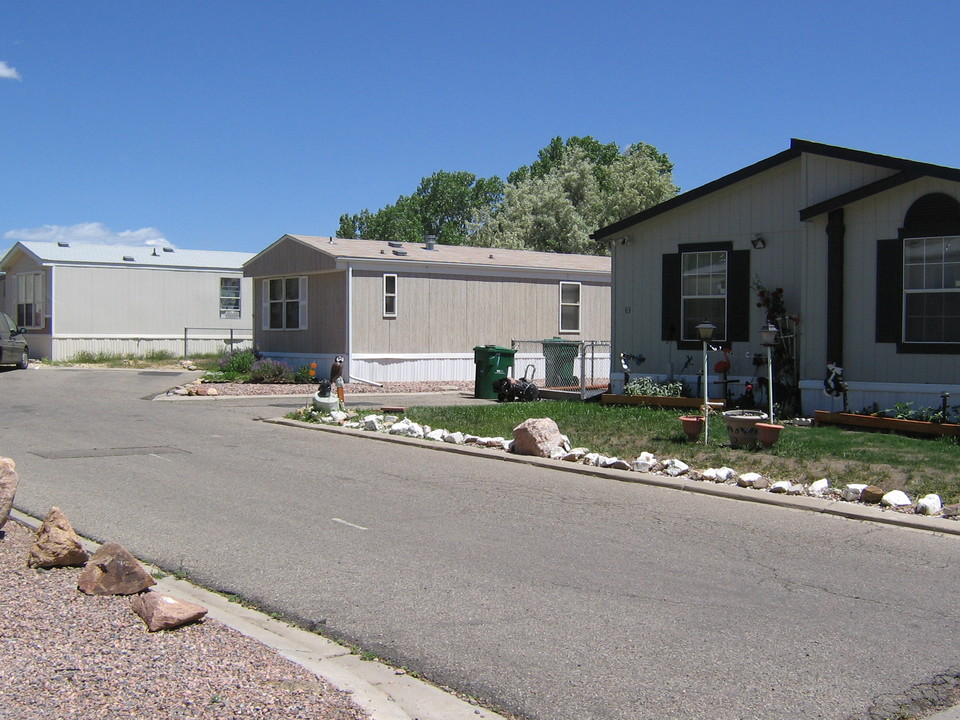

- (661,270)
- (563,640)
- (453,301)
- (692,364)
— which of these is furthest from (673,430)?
(453,301)

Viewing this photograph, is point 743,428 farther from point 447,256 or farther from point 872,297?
point 447,256

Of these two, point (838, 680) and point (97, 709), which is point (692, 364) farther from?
point (97, 709)

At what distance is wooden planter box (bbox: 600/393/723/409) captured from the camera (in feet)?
51.6

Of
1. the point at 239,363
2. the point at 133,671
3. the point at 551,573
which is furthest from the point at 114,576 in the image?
the point at 239,363

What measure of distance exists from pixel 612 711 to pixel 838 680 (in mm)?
1267

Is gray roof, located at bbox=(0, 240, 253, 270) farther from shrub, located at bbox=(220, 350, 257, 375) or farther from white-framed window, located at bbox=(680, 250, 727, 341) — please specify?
white-framed window, located at bbox=(680, 250, 727, 341)

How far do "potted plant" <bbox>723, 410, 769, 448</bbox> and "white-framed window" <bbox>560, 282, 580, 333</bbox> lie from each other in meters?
16.2

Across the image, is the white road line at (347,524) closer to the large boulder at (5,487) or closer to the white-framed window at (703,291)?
the large boulder at (5,487)

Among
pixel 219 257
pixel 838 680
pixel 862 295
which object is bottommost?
pixel 838 680

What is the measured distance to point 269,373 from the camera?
79.3ft

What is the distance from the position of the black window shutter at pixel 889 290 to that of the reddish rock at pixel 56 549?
37.5ft

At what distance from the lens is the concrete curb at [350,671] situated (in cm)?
441

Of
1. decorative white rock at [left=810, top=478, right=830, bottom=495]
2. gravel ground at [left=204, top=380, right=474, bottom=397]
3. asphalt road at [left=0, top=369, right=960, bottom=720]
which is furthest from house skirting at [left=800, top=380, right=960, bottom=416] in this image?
gravel ground at [left=204, top=380, right=474, bottom=397]

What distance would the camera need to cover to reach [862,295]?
46.4 ft
